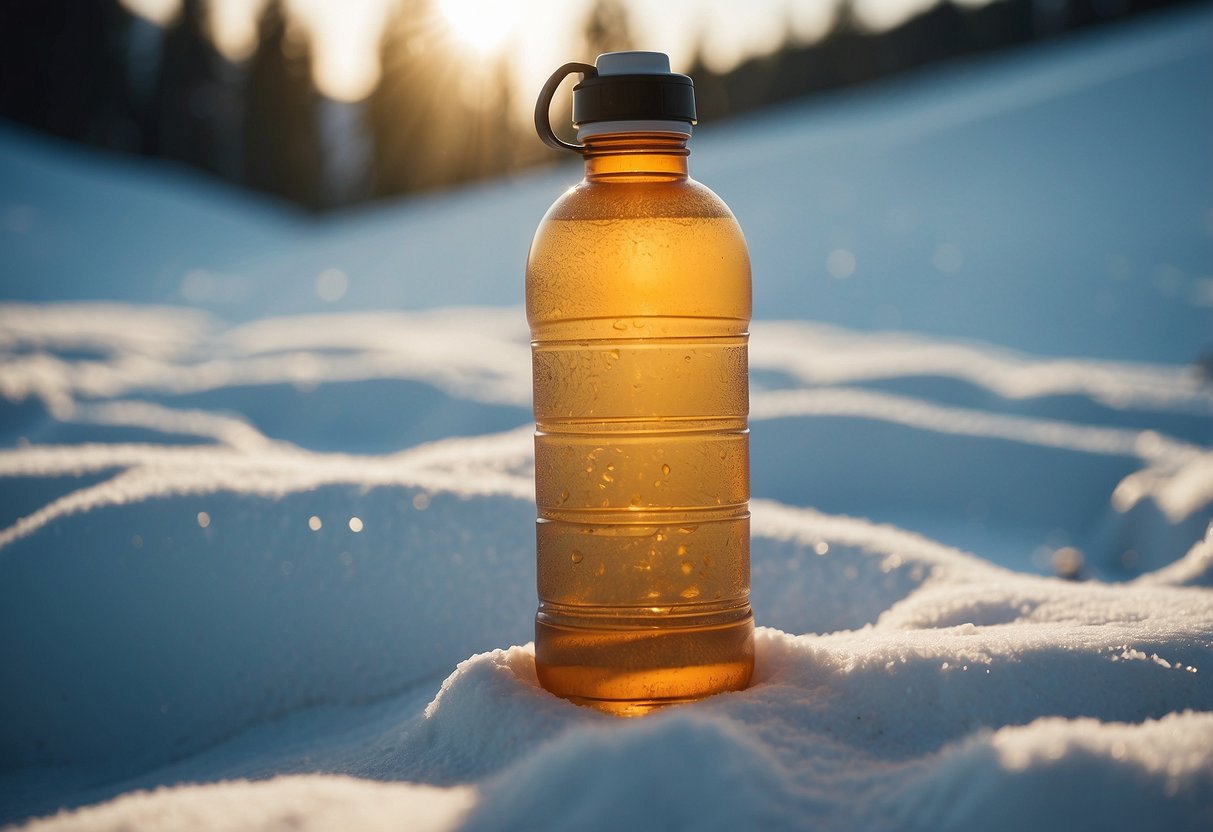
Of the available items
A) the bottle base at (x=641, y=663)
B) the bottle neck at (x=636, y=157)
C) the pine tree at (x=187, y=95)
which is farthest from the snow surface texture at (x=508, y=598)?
the pine tree at (x=187, y=95)

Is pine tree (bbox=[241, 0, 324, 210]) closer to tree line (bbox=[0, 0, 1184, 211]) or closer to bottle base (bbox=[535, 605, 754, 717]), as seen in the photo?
tree line (bbox=[0, 0, 1184, 211])

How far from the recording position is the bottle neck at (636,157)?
5.95 feet

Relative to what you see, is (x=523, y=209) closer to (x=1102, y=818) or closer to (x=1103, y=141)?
(x=1103, y=141)

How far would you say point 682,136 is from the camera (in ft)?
5.96

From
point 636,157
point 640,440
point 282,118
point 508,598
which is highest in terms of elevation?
point 282,118

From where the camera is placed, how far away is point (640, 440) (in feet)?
6.10

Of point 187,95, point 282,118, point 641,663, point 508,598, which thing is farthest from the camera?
point 282,118

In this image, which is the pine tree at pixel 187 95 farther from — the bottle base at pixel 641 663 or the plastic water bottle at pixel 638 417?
the bottle base at pixel 641 663

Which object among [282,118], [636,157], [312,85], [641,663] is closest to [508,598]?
[641,663]

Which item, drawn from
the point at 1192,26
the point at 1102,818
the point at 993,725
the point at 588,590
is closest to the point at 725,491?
the point at 588,590

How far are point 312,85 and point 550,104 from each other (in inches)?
1107

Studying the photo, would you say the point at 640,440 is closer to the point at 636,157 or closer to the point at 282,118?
the point at 636,157

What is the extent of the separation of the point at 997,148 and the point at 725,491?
14453mm

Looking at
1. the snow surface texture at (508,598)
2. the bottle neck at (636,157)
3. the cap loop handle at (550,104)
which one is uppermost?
the cap loop handle at (550,104)
